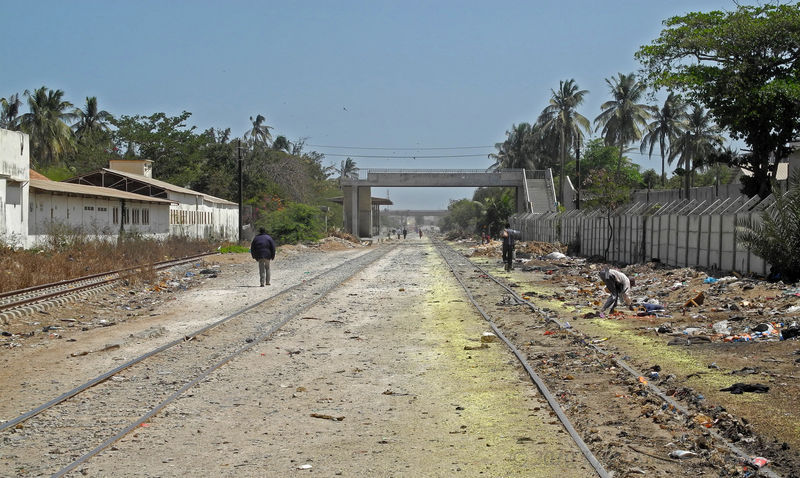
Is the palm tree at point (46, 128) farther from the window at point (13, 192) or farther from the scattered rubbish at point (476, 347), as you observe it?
the scattered rubbish at point (476, 347)

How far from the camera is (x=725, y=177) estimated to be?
87.6 metres

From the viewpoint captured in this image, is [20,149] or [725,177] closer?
[20,149]

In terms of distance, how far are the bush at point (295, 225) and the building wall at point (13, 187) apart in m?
29.4

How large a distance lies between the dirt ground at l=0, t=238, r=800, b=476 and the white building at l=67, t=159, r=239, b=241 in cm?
3416

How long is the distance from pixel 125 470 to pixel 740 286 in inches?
660

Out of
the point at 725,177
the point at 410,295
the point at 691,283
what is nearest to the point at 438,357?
the point at 410,295

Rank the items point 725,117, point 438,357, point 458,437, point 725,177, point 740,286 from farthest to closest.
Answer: point 725,177, point 725,117, point 740,286, point 438,357, point 458,437

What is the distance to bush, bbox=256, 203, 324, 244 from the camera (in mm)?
62156

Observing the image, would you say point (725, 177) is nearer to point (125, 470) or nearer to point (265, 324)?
point (265, 324)

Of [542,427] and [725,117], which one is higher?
[725,117]

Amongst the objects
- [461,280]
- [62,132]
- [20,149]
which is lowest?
[461,280]

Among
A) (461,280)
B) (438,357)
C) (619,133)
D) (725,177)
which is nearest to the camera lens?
(438,357)

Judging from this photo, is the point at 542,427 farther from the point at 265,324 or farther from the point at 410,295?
the point at 410,295

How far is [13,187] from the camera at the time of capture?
A: 32156 millimetres
